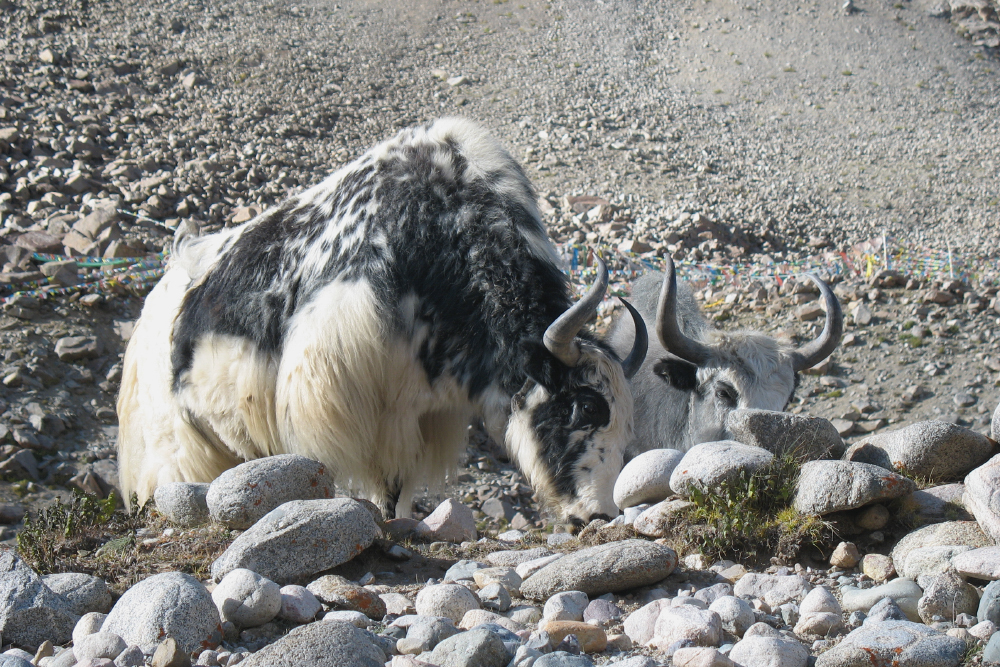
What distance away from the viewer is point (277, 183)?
34.3 feet

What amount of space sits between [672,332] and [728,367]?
0.42 m

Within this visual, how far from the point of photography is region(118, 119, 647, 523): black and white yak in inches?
167

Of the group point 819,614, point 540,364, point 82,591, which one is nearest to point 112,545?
point 82,591

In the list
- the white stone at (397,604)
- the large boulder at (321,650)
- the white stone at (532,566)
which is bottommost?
the white stone at (532,566)

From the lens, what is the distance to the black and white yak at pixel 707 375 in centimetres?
534

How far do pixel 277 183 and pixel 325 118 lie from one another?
2903 mm

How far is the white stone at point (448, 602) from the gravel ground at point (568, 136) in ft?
11.6

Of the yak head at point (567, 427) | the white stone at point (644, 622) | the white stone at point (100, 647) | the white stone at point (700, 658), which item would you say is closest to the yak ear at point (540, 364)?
the yak head at point (567, 427)

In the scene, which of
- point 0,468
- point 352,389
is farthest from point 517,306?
point 0,468

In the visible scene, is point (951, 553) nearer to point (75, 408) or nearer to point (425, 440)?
point (425, 440)

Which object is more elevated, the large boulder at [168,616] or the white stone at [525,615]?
the large boulder at [168,616]

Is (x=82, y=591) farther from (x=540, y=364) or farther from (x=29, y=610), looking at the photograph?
(x=540, y=364)

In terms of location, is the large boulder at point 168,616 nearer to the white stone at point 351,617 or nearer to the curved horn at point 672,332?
the white stone at point 351,617

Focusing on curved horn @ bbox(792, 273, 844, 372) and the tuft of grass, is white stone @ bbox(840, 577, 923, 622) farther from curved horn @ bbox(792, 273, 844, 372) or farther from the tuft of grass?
curved horn @ bbox(792, 273, 844, 372)
